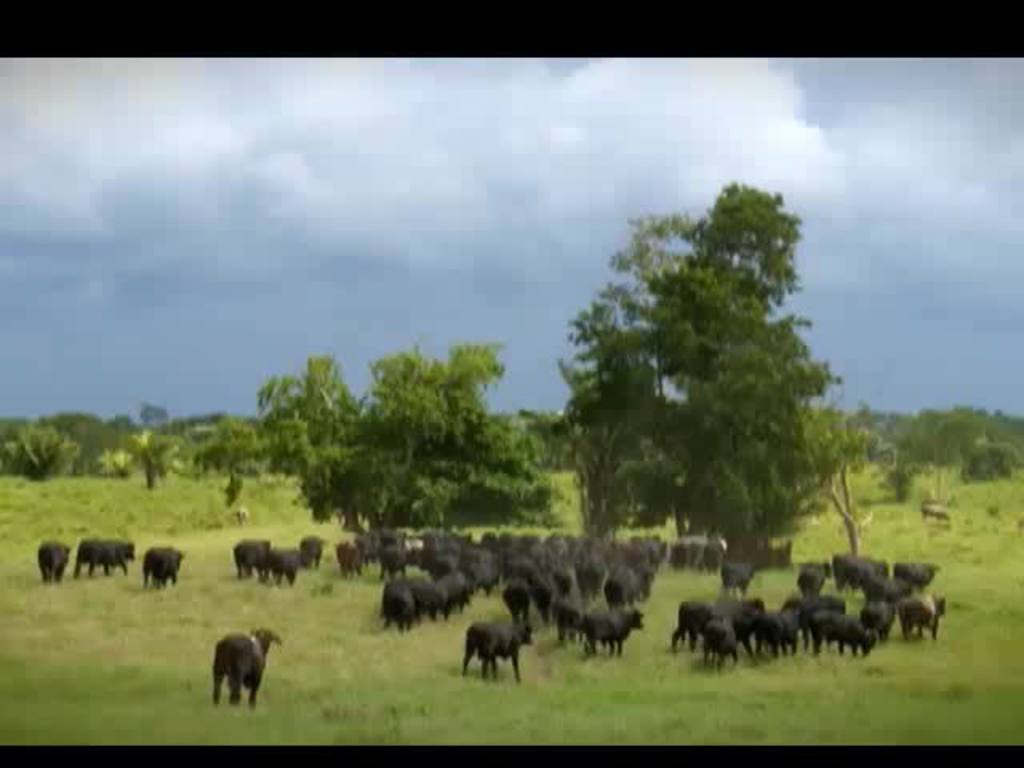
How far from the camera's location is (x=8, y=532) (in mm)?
7289

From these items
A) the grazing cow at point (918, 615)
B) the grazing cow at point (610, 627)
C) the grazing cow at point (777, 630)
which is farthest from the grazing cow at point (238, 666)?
the grazing cow at point (918, 615)

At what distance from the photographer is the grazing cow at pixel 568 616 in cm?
706

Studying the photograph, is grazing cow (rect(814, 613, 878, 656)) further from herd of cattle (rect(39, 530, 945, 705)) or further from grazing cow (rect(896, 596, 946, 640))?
grazing cow (rect(896, 596, 946, 640))

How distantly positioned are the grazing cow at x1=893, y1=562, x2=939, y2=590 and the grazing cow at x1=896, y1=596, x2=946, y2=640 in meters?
0.08

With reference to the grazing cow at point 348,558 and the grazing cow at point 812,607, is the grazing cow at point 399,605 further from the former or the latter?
the grazing cow at point 812,607

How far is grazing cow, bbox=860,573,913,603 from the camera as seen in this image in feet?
23.4

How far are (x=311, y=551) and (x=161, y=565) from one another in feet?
2.36

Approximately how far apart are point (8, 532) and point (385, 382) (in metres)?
1.92

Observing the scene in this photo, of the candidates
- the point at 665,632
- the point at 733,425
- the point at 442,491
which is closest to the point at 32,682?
the point at 442,491

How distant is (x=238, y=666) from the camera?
6855mm

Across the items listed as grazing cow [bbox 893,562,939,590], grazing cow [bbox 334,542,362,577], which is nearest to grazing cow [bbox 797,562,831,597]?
grazing cow [bbox 893,562,939,590]

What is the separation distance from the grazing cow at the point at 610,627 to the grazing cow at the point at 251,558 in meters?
1.53
